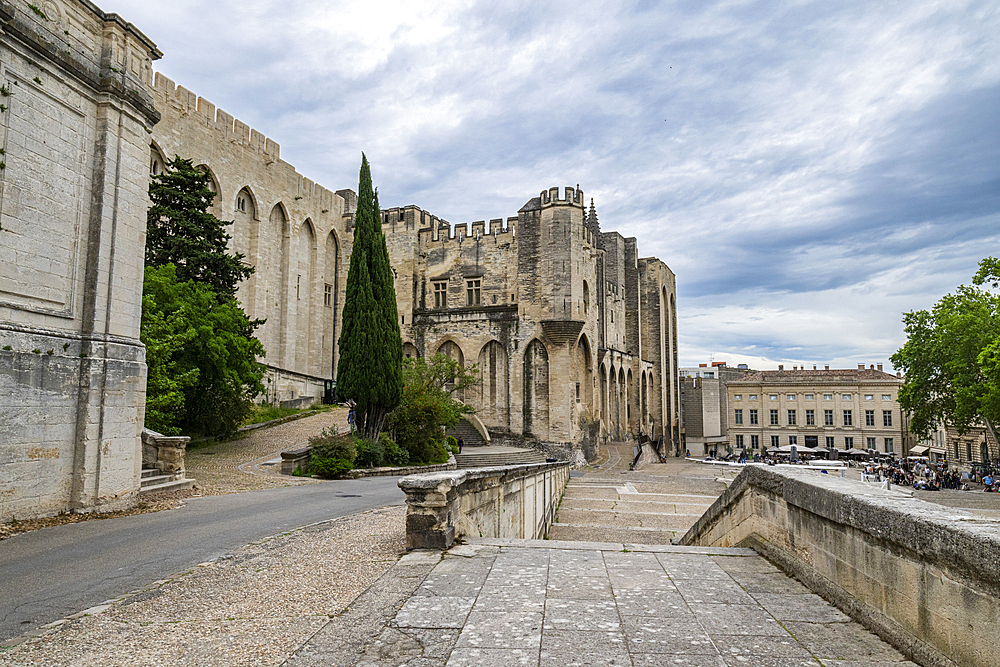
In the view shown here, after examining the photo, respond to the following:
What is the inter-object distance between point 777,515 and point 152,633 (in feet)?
16.5

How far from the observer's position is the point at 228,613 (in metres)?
4.23

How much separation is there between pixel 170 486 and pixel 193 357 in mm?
7028

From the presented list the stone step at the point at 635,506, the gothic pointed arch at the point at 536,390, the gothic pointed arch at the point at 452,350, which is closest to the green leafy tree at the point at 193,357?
the stone step at the point at 635,506

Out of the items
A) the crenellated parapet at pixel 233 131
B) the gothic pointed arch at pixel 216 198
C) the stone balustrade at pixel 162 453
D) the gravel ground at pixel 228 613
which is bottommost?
the gravel ground at pixel 228 613

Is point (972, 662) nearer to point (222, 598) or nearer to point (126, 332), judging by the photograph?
point (222, 598)

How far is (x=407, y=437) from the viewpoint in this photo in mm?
21672

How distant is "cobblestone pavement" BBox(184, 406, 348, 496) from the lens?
13.8 metres

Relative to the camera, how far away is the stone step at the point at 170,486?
1131 cm

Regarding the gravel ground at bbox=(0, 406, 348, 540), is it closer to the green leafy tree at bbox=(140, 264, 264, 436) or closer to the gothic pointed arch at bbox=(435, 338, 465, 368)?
the green leafy tree at bbox=(140, 264, 264, 436)

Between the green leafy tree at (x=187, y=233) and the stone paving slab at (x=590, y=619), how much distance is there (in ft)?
61.7

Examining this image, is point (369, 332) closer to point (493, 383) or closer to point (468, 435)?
point (468, 435)

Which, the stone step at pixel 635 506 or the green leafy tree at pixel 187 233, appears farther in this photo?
the green leafy tree at pixel 187 233

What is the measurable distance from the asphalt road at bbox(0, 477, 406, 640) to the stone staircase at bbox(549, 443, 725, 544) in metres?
4.51

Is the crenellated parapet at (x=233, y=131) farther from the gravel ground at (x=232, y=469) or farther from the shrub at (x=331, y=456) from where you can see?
the shrub at (x=331, y=456)
